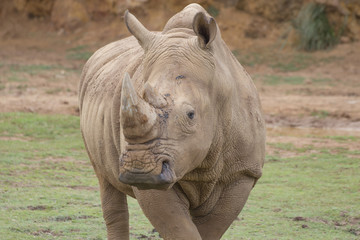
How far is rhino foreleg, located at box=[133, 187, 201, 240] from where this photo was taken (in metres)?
4.36

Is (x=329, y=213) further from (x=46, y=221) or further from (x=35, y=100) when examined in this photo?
(x=35, y=100)

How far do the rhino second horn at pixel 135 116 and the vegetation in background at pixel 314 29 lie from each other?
603 inches

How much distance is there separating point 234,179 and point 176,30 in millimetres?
955

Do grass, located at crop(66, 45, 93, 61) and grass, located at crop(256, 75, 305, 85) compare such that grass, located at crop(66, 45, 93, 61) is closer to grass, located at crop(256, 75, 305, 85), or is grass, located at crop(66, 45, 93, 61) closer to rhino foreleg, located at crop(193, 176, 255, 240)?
grass, located at crop(256, 75, 305, 85)

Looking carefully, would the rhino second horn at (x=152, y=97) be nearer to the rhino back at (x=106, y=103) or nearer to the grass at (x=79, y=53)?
the rhino back at (x=106, y=103)

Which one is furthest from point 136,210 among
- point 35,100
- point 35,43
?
point 35,43

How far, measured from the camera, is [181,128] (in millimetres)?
3793

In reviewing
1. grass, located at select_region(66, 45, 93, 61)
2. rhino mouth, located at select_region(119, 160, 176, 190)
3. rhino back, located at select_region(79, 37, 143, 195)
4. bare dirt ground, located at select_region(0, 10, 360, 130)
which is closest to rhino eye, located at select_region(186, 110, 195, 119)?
rhino mouth, located at select_region(119, 160, 176, 190)

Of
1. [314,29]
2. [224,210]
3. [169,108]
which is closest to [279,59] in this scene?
[314,29]

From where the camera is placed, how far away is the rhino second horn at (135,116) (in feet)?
11.7

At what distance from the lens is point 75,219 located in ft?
A: 22.1

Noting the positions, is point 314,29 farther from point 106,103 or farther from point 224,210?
point 224,210

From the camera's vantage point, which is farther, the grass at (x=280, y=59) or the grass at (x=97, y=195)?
the grass at (x=280, y=59)

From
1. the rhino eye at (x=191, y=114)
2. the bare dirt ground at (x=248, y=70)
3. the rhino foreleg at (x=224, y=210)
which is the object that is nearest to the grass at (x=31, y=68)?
the bare dirt ground at (x=248, y=70)
